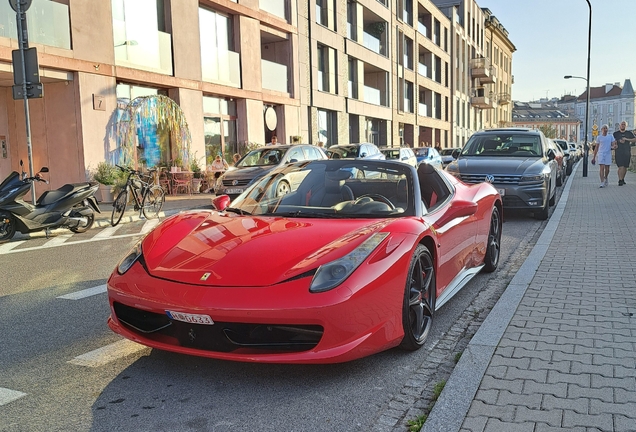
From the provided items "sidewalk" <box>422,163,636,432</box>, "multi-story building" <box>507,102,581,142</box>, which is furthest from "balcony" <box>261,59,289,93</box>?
"multi-story building" <box>507,102,581,142</box>

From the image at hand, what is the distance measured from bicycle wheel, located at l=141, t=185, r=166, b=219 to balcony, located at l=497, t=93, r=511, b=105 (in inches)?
2703

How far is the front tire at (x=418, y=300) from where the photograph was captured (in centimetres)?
369

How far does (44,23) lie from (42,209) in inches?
270

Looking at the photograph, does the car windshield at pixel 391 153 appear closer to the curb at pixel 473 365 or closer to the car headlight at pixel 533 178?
the car headlight at pixel 533 178

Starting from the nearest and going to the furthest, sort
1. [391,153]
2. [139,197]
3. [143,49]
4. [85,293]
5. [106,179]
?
[85,293] < [139,197] < [106,179] < [143,49] < [391,153]

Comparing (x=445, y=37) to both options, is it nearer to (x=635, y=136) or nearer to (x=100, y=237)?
(x=635, y=136)

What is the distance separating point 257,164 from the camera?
15.8 meters

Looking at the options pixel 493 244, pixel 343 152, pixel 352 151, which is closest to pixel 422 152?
pixel 343 152

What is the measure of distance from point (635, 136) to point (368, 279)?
17740 millimetres

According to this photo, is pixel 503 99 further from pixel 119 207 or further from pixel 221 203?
pixel 221 203

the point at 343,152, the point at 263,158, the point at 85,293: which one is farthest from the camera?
the point at 343,152

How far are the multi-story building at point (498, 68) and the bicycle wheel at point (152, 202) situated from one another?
6023 cm

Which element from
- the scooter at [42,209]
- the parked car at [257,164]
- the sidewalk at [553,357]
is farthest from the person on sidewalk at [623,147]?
the scooter at [42,209]

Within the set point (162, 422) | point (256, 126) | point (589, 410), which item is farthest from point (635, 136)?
point (162, 422)
